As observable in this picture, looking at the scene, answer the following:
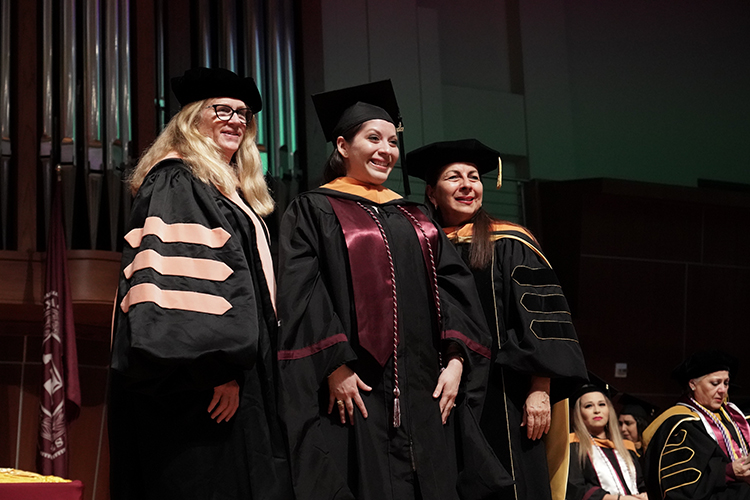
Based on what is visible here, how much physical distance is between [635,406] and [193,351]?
5001 millimetres

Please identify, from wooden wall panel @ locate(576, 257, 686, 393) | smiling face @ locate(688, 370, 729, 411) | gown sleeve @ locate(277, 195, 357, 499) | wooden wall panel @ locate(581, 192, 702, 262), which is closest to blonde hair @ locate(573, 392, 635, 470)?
wooden wall panel @ locate(576, 257, 686, 393)

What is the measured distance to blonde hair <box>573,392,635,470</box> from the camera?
20.4 feet

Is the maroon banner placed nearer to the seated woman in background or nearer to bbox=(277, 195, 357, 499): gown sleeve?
bbox=(277, 195, 357, 499): gown sleeve

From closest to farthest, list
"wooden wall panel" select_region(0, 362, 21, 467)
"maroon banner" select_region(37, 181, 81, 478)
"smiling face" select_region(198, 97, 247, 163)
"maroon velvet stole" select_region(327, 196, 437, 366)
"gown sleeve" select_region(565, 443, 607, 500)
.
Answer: "maroon velvet stole" select_region(327, 196, 437, 366) → "smiling face" select_region(198, 97, 247, 163) → "maroon banner" select_region(37, 181, 81, 478) → "wooden wall panel" select_region(0, 362, 21, 467) → "gown sleeve" select_region(565, 443, 607, 500)

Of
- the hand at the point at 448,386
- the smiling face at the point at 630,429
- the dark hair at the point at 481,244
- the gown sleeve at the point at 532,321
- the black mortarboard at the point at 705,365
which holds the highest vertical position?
the dark hair at the point at 481,244

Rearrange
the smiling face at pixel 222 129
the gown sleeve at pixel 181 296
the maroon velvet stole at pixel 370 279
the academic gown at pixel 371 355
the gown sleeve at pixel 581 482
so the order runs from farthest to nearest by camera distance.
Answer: the gown sleeve at pixel 581 482 → the smiling face at pixel 222 129 → the maroon velvet stole at pixel 370 279 → the academic gown at pixel 371 355 → the gown sleeve at pixel 181 296

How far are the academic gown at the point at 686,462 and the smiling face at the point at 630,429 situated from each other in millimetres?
510

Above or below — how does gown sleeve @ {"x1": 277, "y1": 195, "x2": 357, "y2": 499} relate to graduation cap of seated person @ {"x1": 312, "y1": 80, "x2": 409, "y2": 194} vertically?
below

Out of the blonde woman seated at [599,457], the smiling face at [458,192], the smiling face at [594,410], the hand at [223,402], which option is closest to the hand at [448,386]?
the hand at [223,402]

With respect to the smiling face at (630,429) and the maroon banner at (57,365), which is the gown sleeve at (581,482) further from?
the maroon banner at (57,365)

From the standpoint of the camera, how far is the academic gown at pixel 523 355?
11.0ft

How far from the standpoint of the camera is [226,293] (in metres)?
2.78

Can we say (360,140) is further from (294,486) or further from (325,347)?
(294,486)

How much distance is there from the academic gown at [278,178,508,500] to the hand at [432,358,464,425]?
0.03 meters
